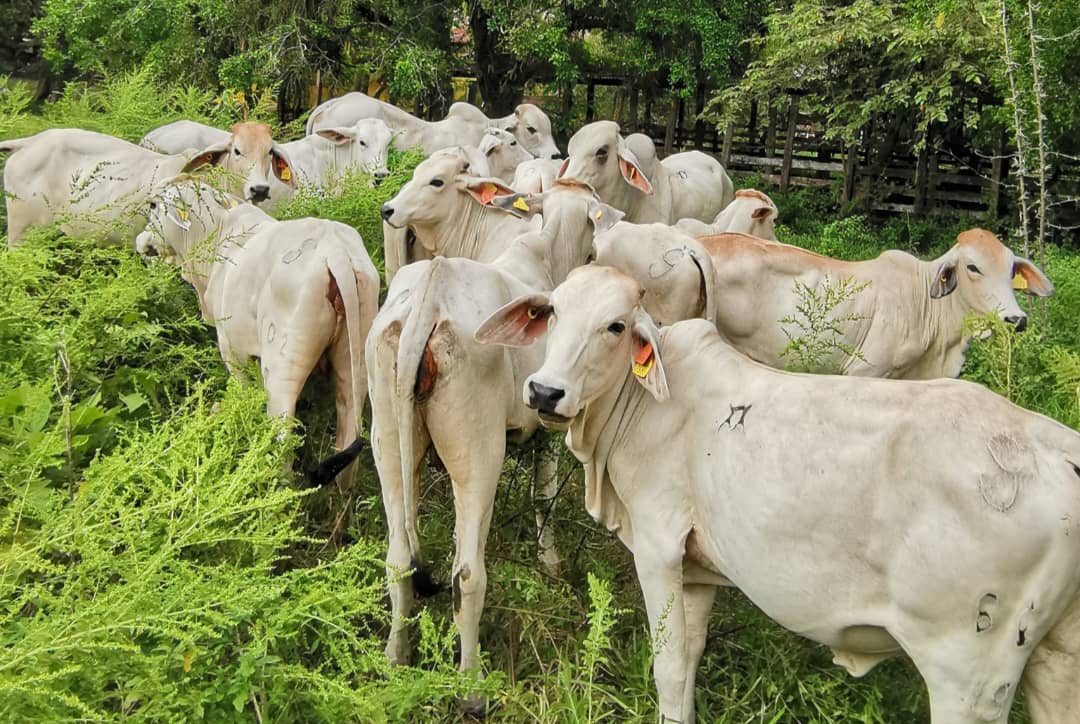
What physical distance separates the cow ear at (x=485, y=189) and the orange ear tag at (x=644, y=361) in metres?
2.76

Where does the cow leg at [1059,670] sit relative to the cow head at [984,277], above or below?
below

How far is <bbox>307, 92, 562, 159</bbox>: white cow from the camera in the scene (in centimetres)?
1118

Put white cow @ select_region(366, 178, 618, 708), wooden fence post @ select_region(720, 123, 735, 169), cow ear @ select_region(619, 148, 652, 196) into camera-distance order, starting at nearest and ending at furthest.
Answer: white cow @ select_region(366, 178, 618, 708)
cow ear @ select_region(619, 148, 652, 196)
wooden fence post @ select_region(720, 123, 735, 169)

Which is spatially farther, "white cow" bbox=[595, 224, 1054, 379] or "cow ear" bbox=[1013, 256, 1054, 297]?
"cow ear" bbox=[1013, 256, 1054, 297]

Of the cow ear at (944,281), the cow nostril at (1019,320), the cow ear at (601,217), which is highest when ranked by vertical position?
the cow ear at (601,217)

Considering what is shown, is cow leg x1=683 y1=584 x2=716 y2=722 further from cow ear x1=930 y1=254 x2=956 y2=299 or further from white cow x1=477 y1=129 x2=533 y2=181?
white cow x1=477 y1=129 x2=533 y2=181

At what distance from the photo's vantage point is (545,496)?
5266mm

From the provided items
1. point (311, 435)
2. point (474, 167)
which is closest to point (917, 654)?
point (311, 435)

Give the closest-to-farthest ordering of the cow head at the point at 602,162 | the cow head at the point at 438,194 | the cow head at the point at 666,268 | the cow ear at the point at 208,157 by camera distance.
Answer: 1. the cow head at the point at 666,268
2. the cow head at the point at 438,194
3. the cow ear at the point at 208,157
4. the cow head at the point at 602,162

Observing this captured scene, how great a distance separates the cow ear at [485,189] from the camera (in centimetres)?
621

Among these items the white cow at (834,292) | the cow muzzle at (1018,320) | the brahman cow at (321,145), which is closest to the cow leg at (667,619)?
the white cow at (834,292)

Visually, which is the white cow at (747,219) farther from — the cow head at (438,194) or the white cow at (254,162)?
the white cow at (254,162)

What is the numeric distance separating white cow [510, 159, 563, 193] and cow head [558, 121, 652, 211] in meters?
0.10

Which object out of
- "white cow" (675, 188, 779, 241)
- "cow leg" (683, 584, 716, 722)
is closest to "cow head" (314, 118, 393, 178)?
"white cow" (675, 188, 779, 241)
